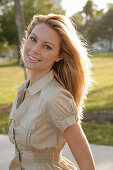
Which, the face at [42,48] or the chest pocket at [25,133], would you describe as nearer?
the chest pocket at [25,133]

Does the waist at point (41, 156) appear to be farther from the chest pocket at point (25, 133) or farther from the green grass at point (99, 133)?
the green grass at point (99, 133)

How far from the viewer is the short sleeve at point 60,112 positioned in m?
1.83

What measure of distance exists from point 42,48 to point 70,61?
21 centimetres

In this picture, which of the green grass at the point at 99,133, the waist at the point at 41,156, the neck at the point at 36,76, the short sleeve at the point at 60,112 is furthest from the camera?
the green grass at the point at 99,133

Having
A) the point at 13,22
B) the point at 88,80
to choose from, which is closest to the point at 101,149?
the point at 88,80

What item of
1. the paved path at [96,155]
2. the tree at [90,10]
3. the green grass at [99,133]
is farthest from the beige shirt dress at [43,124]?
the tree at [90,10]

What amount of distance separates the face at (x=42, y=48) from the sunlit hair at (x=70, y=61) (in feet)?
0.13

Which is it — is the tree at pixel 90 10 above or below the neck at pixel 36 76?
below

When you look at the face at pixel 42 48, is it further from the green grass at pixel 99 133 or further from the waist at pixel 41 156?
the green grass at pixel 99 133

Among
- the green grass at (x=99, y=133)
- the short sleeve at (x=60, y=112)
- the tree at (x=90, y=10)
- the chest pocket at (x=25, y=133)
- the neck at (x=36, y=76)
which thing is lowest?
the green grass at (x=99, y=133)

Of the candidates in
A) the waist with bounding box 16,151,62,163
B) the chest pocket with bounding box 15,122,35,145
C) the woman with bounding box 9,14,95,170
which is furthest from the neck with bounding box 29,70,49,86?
the waist with bounding box 16,151,62,163

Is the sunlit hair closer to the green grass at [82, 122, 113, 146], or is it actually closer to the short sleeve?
the short sleeve

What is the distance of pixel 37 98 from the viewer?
79.4 inches

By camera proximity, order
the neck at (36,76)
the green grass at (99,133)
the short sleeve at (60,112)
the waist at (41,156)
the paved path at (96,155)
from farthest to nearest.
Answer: the green grass at (99,133)
the paved path at (96,155)
the neck at (36,76)
the waist at (41,156)
the short sleeve at (60,112)
